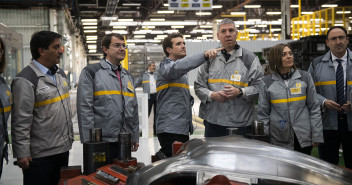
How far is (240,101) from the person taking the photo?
9.03ft

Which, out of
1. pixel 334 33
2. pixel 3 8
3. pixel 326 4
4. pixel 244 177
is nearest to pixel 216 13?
pixel 326 4

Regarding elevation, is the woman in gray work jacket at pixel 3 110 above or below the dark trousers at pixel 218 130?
above

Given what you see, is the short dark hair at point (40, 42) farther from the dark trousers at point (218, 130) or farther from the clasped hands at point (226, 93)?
the dark trousers at point (218, 130)

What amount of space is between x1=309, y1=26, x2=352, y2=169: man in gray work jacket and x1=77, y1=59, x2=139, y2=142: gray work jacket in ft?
4.72

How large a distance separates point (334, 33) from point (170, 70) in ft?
4.21

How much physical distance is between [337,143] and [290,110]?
63cm

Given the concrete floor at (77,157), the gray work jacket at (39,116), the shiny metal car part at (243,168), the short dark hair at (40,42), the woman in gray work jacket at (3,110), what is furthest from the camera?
the concrete floor at (77,157)

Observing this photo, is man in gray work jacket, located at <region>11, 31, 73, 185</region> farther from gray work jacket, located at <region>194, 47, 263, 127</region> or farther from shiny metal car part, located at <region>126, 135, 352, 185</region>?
shiny metal car part, located at <region>126, 135, 352, 185</region>

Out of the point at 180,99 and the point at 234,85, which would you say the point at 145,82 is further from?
the point at 234,85

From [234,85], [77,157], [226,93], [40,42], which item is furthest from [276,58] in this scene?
[77,157]

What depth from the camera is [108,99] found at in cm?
266

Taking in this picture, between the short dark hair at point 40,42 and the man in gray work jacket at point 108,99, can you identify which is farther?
the man in gray work jacket at point 108,99

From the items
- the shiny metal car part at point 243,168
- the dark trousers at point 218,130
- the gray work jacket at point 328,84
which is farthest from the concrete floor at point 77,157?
the shiny metal car part at point 243,168

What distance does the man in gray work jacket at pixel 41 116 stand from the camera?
7.38 ft
